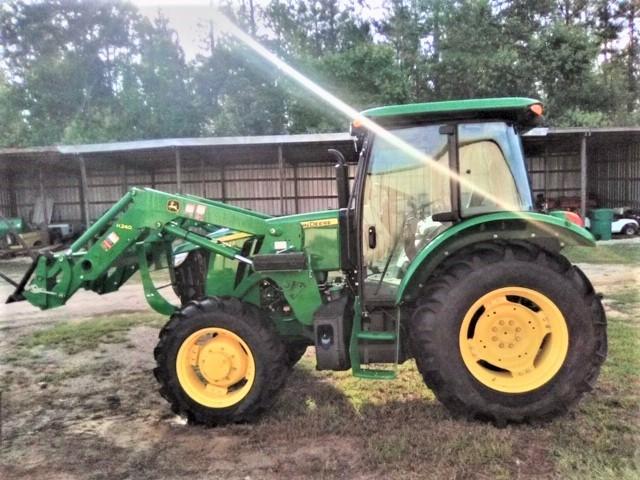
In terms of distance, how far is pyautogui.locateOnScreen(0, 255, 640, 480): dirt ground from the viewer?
3.01 metres

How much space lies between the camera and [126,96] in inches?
1022

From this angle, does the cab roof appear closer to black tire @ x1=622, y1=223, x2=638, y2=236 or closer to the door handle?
the door handle

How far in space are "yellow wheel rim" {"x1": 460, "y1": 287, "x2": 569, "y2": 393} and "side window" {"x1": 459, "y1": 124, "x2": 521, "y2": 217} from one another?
1.92ft

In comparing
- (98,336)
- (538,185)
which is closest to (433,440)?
(98,336)

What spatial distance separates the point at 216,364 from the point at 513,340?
190 centimetres

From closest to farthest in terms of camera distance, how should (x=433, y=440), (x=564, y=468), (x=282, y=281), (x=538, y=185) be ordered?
(x=564, y=468) → (x=433, y=440) → (x=282, y=281) → (x=538, y=185)

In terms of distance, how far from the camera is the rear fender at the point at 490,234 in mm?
3387

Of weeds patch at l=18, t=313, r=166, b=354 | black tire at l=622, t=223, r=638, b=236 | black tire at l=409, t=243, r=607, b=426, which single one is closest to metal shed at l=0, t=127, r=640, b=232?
black tire at l=622, t=223, r=638, b=236

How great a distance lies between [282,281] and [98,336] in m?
3.54

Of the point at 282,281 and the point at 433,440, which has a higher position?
the point at 282,281

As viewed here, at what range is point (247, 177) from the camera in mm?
19797

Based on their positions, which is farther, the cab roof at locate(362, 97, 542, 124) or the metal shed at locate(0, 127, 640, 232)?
the metal shed at locate(0, 127, 640, 232)

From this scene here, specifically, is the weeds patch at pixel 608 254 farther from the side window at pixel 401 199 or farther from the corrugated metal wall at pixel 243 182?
the side window at pixel 401 199

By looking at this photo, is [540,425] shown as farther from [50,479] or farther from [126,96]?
[126,96]
